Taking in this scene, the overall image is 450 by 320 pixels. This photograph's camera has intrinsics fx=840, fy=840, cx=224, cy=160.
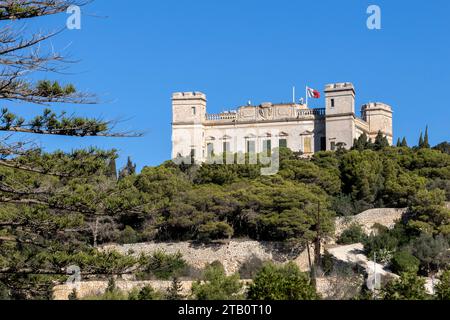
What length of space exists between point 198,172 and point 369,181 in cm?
686

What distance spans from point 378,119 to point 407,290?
101 ft

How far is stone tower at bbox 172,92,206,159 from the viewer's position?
40969 mm

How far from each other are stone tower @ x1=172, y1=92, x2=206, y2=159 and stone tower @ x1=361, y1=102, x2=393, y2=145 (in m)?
8.41

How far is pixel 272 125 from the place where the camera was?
135ft

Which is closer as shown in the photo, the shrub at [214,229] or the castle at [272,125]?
the shrub at [214,229]

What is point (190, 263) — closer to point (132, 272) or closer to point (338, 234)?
point (338, 234)

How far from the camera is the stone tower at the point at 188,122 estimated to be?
134 ft

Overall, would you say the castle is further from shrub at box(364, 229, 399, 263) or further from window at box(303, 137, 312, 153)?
shrub at box(364, 229, 399, 263)

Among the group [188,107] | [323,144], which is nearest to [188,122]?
[188,107]

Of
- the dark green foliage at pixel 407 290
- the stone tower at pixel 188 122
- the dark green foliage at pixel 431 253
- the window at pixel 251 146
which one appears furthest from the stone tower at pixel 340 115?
the dark green foliage at pixel 407 290

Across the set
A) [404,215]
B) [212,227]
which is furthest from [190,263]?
[404,215]

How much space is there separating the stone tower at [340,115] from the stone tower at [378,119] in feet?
9.03

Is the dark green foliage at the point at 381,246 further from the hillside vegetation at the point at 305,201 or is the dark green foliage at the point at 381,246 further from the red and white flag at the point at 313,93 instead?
the red and white flag at the point at 313,93
